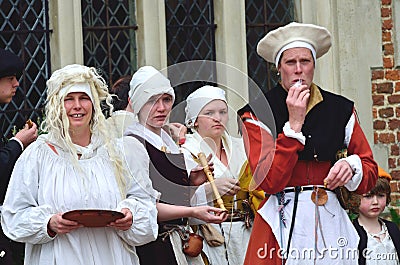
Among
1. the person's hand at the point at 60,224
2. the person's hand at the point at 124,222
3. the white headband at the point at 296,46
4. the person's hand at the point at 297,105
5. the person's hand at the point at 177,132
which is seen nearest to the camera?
the person's hand at the point at 60,224

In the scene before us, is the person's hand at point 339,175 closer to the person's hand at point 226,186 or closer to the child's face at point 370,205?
the person's hand at point 226,186

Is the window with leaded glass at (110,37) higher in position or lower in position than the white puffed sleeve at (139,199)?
higher

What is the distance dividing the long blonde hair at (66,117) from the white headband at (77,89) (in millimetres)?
11

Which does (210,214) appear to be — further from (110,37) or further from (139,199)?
(110,37)

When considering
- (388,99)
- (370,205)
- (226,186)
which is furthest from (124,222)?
(388,99)

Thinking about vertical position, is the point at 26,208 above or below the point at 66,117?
below

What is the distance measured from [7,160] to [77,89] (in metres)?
0.78

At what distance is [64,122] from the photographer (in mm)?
5727

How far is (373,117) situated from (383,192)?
1869 millimetres

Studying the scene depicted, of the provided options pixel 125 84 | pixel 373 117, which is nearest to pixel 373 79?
pixel 373 117

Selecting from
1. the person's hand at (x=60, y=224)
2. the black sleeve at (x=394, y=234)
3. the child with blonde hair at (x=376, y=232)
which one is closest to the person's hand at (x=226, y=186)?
the child with blonde hair at (x=376, y=232)

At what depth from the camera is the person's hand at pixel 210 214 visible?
6.17 m

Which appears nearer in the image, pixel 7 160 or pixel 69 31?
pixel 7 160

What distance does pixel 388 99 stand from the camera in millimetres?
9531
